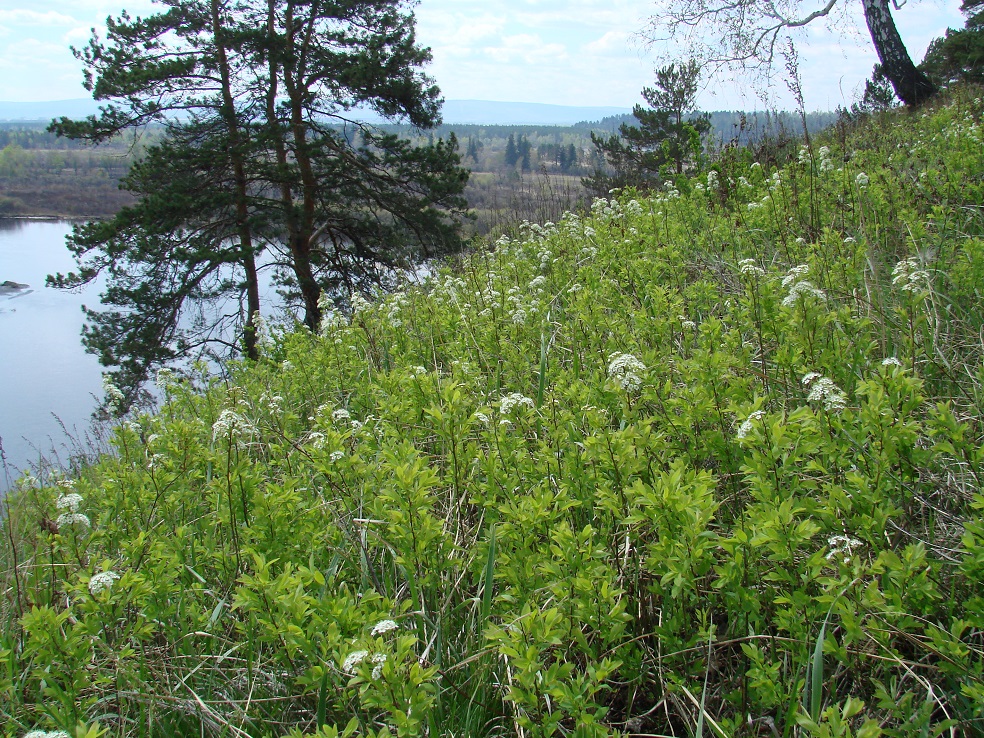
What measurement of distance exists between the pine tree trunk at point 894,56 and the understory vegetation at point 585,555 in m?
11.0

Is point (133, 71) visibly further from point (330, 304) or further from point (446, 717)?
point (446, 717)

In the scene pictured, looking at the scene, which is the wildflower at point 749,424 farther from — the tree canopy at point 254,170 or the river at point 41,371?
the tree canopy at point 254,170

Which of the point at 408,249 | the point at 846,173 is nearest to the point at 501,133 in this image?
the point at 408,249

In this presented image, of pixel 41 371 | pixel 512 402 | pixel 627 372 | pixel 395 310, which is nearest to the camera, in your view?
pixel 627 372

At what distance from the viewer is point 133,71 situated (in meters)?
13.2

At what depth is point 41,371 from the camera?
19047 millimetres

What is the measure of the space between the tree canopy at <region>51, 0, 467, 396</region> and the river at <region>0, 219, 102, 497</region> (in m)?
1.74

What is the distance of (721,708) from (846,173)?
5077 mm

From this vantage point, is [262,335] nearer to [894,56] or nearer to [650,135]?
[894,56]

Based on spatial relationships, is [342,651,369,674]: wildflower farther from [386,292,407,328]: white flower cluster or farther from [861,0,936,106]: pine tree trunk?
[861,0,936,106]: pine tree trunk

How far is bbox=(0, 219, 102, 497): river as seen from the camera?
44.8 ft

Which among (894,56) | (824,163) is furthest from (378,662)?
(894,56)

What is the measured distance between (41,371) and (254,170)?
33.4 feet

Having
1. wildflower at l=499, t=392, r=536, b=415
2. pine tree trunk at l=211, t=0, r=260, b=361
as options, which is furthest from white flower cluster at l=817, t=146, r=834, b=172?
pine tree trunk at l=211, t=0, r=260, b=361
